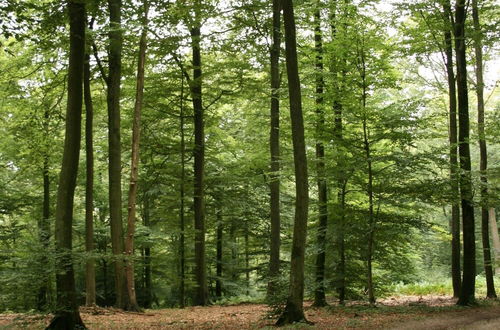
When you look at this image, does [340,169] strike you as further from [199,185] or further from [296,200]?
[199,185]

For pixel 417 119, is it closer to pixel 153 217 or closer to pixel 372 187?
pixel 372 187

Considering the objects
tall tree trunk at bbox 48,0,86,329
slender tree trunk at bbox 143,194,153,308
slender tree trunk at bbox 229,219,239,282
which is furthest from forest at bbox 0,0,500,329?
slender tree trunk at bbox 229,219,239,282

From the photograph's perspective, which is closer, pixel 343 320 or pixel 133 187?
pixel 343 320

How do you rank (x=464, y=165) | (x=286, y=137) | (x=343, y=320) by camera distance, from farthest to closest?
1. (x=286, y=137)
2. (x=464, y=165)
3. (x=343, y=320)

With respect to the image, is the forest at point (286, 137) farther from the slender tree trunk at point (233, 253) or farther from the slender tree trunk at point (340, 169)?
the slender tree trunk at point (233, 253)

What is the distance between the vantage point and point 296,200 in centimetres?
1016

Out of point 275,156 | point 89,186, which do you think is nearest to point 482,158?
point 275,156

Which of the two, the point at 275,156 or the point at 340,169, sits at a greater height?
the point at 275,156

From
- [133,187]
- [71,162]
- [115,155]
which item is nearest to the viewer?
[71,162]

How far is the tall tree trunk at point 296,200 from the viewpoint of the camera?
985cm

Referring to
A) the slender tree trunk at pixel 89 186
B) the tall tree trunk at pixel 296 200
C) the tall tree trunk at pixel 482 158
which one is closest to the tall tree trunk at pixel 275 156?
the tall tree trunk at pixel 296 200

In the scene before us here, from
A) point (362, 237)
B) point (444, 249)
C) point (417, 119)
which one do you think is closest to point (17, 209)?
point (362, 237)

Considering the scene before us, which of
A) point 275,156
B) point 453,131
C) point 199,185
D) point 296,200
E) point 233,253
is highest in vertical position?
point 453,131

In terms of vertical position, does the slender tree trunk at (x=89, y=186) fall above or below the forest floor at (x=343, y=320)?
above
